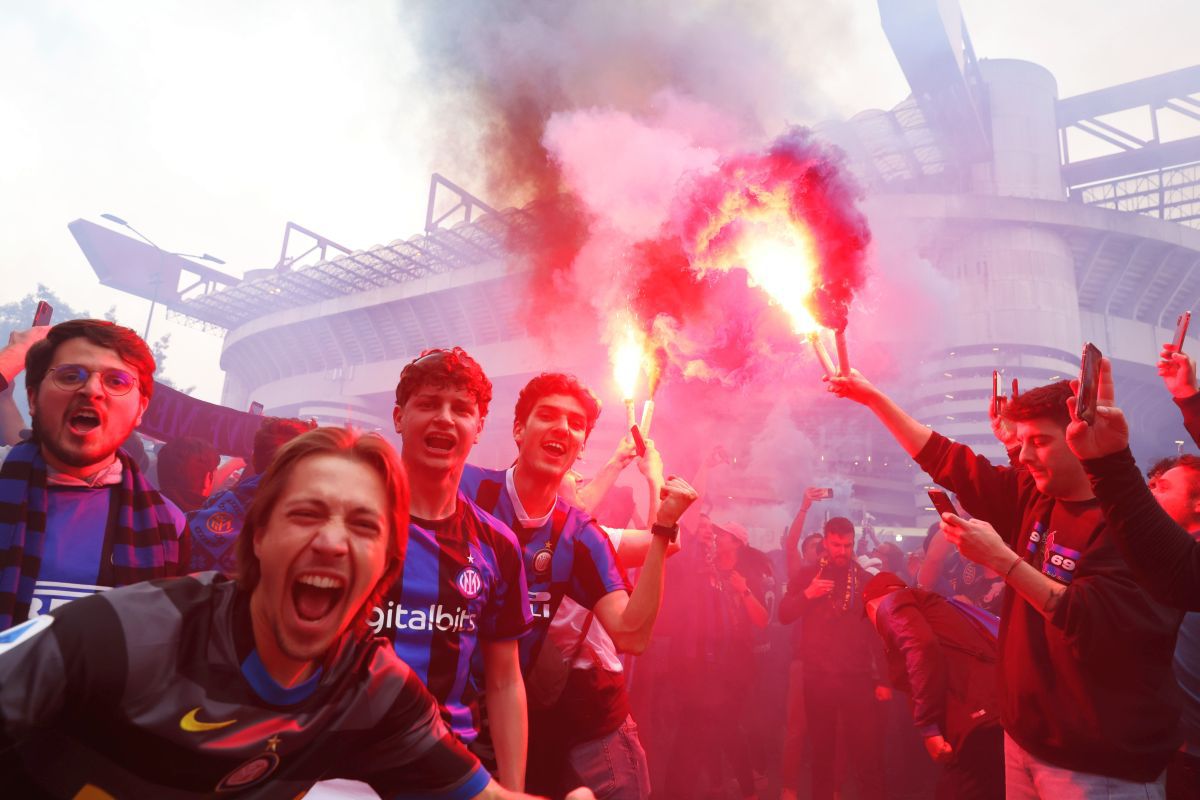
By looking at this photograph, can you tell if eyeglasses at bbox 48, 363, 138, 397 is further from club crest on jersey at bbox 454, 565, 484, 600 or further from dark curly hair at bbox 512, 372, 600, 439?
dark curly hair at bbox 512, 372, 600, 439

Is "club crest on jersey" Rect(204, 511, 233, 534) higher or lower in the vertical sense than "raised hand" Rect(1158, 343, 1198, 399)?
lower

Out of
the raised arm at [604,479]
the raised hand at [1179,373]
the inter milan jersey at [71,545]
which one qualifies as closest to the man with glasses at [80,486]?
the inter milan jersey at [71,545]

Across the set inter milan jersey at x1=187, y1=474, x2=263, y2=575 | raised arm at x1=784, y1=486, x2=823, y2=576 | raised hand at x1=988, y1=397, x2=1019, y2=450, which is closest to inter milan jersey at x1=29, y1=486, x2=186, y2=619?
inter milan jersey at x1=187, y1=474, x2=263, y2=575

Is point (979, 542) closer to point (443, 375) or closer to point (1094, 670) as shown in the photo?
point (1094, 670)

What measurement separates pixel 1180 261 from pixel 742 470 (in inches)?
1198

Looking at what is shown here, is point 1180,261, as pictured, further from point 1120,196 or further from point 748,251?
point 748,251

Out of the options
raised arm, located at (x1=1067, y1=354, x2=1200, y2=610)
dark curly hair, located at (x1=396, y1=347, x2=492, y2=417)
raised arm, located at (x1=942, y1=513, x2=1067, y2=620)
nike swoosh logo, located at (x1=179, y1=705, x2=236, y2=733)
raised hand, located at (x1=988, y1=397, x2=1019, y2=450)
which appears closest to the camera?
nike swoosh logo, located at (x1=179, y1=705, x2=236, y2=733)

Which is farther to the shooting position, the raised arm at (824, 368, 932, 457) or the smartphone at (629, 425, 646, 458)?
the smartphone at (629, 425, 646, 458)

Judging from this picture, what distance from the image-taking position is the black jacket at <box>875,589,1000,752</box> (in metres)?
3.97

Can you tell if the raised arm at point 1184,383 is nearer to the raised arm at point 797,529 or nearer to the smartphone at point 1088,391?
the smartphone at point 1088,391

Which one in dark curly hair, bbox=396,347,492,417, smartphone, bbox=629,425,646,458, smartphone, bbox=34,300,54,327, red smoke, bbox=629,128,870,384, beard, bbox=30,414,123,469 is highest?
red smoke, bbox=629,128,870,384

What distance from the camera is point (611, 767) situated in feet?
9.96

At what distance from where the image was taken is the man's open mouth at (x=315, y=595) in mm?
1644

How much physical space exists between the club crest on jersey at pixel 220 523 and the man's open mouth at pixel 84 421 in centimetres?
117
